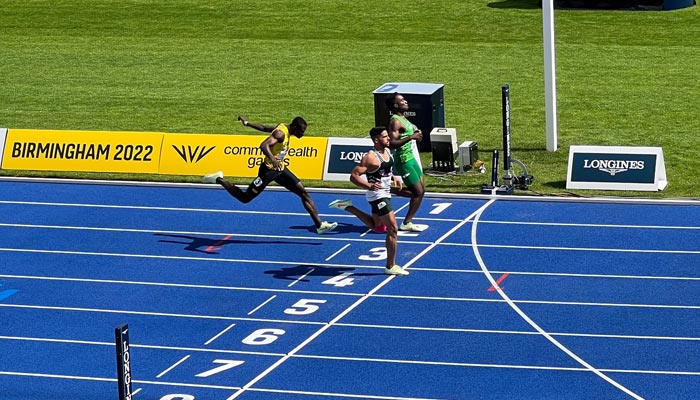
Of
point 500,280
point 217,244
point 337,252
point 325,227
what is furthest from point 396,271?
point 217,244

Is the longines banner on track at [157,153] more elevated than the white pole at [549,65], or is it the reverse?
the white pole at [549,65]

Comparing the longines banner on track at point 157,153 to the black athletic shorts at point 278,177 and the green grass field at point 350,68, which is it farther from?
the black athletic shorts at point 278,177

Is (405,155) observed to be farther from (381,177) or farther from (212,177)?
(212,177)

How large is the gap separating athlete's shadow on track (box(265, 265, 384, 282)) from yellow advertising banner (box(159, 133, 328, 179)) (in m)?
5.33

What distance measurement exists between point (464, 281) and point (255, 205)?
5.41m

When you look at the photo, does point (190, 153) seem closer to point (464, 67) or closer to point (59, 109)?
point (59, 109)

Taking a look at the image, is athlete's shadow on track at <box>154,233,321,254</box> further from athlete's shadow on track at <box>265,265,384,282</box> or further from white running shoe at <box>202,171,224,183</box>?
athlete's shadow on track at <box>265,265,384,282</box>

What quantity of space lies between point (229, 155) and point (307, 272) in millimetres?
6308

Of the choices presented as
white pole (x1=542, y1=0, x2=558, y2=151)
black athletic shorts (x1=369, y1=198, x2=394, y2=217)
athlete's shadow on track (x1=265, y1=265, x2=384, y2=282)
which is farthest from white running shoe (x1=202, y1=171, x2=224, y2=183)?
white pole (x1=542, y1=0, x2=558, y2=151)

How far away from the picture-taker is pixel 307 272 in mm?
18953

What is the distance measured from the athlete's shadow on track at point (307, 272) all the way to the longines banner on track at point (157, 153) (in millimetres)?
5145

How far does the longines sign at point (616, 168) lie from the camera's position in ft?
74.7

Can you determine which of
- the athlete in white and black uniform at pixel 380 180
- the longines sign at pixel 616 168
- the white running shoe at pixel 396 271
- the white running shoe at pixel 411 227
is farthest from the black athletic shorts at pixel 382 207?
the longines sign at pixel 616 168

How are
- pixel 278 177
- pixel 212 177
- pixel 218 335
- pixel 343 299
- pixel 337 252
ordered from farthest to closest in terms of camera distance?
pixel 212 177 < pixel 278 177 < pixel 337 252 < pixel 343 299 < pixel 218 335
